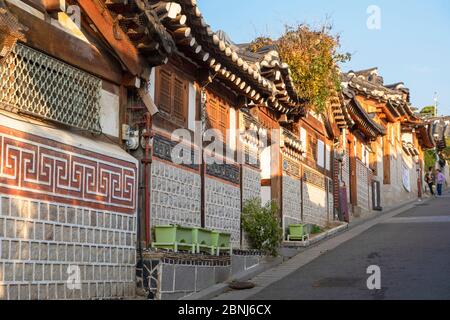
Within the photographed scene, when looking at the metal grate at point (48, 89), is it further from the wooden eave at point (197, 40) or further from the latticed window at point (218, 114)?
the latticed window at point (218, 114)

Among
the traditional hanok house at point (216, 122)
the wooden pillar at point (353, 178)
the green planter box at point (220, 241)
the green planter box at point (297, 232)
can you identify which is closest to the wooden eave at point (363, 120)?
the wooden pillar at point (353, 178)

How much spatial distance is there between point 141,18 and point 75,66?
143 centimetres

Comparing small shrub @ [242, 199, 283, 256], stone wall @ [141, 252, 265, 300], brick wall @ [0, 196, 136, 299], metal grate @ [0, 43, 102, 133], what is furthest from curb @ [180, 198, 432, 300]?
metal grate @ [0, 43, 102, 133]

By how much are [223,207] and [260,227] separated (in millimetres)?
1510

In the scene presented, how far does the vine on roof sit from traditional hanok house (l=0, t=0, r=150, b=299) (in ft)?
34.0

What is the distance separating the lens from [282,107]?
64.8ft

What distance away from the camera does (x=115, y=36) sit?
11109 millimetres

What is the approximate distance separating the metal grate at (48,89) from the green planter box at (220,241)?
390 cm

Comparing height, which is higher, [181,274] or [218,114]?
[218,114]

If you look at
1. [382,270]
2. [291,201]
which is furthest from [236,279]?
[291,201]

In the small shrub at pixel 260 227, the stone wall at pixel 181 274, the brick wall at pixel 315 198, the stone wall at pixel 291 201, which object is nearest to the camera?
the stone wall at pixel 181 274

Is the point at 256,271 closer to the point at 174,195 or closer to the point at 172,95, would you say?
the point at 174,195

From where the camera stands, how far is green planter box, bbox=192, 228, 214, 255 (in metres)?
13.0

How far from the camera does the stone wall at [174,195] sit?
40.9 feet
